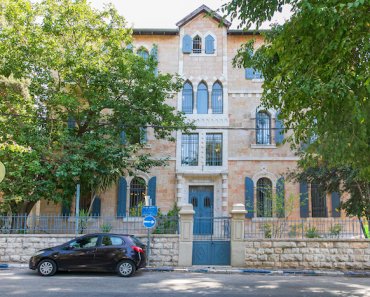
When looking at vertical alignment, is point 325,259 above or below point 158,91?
below

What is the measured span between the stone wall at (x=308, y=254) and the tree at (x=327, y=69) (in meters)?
6.00

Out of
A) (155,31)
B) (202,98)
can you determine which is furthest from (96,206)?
(155,31)

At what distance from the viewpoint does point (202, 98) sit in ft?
75.6

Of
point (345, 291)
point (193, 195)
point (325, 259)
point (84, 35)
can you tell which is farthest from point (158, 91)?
point (345, 291)

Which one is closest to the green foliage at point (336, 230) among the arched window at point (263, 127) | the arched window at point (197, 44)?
the arched window at point (263, 127)

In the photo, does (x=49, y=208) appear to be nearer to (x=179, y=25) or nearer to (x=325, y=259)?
(x=179, y=25)

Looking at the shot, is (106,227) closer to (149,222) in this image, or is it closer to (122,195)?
(149,222)

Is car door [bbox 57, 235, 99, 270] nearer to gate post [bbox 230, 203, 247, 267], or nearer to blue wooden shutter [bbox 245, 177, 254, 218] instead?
gate post [bbox 230, 203, 247, 267]

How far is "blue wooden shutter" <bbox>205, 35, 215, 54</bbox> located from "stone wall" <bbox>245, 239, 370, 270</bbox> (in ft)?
42.2

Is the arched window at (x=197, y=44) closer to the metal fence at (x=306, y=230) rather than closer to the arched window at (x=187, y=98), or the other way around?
the arched window at (x=187, y=98)

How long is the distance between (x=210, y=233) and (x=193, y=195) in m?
7.48

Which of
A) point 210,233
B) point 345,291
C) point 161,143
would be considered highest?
point 161,143

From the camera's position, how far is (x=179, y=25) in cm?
2352

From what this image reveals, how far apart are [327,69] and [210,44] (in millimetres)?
16347
